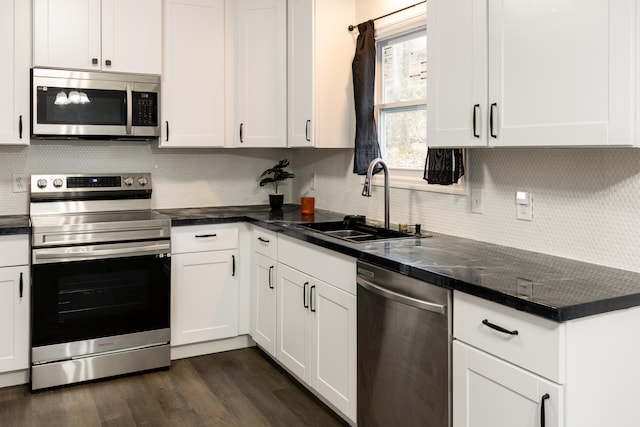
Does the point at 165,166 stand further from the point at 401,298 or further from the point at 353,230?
the point at 401,298

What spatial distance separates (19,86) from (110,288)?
4.23 ft

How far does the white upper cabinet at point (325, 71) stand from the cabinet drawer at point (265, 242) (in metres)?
0.63

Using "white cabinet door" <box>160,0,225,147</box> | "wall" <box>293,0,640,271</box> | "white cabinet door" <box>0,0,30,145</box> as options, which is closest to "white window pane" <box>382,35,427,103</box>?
"wall" <box>293,0,640,271</box>

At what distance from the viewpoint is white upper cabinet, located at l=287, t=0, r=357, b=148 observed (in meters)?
3.60

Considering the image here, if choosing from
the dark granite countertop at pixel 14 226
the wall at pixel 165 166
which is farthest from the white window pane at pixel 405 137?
the dark granite countertop at pixel 14 226

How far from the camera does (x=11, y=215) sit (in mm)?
3678

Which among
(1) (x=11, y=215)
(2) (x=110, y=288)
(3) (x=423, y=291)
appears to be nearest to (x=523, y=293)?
(3) (x=423, y=291)

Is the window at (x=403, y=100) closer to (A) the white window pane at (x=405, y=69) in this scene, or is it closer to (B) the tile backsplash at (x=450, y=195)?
(A) the white window pane at (x=405, y=69)

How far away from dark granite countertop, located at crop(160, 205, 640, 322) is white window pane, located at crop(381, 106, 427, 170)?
563 millimetres

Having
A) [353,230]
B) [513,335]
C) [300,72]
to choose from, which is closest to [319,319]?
[353,230]

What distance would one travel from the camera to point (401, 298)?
87.4 inches

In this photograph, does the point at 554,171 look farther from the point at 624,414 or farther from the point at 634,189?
the point at 624,414

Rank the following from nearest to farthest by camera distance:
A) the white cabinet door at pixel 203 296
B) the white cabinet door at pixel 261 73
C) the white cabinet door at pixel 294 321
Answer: the white cabinet door at pixel 294 321
the white cabinet door at pixel 203 296
the white cabinet door at pixel 261 73

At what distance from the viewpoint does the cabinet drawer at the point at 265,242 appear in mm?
3463
